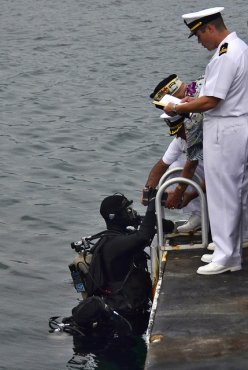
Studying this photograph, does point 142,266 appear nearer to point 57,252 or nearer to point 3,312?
point 3,312

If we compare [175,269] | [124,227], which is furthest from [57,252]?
[175,269]

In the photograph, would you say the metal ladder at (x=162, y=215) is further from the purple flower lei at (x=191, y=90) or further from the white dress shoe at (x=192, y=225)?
the purple flower lei at (x=191, y=90)

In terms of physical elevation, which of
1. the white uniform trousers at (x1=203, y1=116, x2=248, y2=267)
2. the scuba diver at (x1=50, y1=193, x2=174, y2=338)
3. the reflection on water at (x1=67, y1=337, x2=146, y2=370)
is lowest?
the reflection on water at (x1=67, y1=337, x2=146, y2=370)

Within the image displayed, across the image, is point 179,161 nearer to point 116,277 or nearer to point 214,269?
point 116,277

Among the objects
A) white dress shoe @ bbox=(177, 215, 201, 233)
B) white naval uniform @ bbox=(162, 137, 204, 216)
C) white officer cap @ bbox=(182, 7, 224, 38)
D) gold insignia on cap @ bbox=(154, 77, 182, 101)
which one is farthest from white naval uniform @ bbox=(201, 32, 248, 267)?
white dress shoe @ bbox=(177, 215, 201, 233)

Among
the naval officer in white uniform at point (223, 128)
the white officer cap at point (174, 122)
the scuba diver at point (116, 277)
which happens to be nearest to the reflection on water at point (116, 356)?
the scuba diver at point (116, 277)

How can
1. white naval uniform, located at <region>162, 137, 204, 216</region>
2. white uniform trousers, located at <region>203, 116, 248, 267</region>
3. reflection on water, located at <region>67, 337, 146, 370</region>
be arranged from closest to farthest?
white uniform trousers, located at <region>203, 116, 248, 267</region> < reflection on water, located at <region>67, 337, 146, 370</region> < white naval uniform, located at <region>162, 137, 204, 216</region>

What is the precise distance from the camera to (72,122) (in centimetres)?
1983

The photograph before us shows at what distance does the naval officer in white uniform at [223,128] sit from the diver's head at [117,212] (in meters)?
1.28

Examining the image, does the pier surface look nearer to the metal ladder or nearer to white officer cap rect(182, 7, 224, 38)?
the metal ladder

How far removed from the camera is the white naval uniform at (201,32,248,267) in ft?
24.8

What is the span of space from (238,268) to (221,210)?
0.48m

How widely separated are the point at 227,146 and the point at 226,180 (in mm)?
248

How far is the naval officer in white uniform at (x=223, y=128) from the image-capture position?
299 inches
